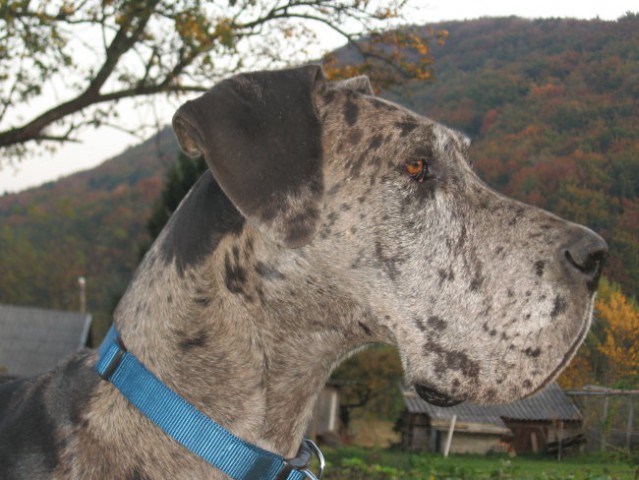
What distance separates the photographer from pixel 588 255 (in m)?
2.25

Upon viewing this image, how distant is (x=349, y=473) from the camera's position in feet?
34.3

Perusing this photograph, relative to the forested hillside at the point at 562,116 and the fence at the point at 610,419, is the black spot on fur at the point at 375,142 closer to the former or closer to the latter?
the forested hillside at the point at 562,116

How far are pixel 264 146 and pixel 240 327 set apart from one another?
617 mm

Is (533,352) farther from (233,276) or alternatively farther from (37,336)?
(37,336)

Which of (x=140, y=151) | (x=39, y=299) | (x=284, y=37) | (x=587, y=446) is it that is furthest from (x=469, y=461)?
(x=39, y=299)

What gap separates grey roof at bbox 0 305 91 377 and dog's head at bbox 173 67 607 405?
2841cm

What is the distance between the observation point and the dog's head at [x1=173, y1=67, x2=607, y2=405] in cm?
229

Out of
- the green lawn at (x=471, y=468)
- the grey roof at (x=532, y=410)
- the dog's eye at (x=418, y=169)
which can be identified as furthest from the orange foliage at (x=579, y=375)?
the dog's eye at (x=418, y=169)

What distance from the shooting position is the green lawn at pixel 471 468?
5703 mm

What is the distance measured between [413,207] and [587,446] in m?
4.18

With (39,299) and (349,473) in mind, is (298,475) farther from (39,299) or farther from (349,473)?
(39,299)

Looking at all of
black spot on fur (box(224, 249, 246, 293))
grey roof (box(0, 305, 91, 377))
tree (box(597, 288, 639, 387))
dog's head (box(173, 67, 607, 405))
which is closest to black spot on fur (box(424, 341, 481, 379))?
dog's head (box(173, 67, 607, 405))

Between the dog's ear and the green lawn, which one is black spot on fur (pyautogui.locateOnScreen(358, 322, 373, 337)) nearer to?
the dog's ear

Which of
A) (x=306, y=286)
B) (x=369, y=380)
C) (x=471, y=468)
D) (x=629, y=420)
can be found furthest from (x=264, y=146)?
(x=369, y=380)
